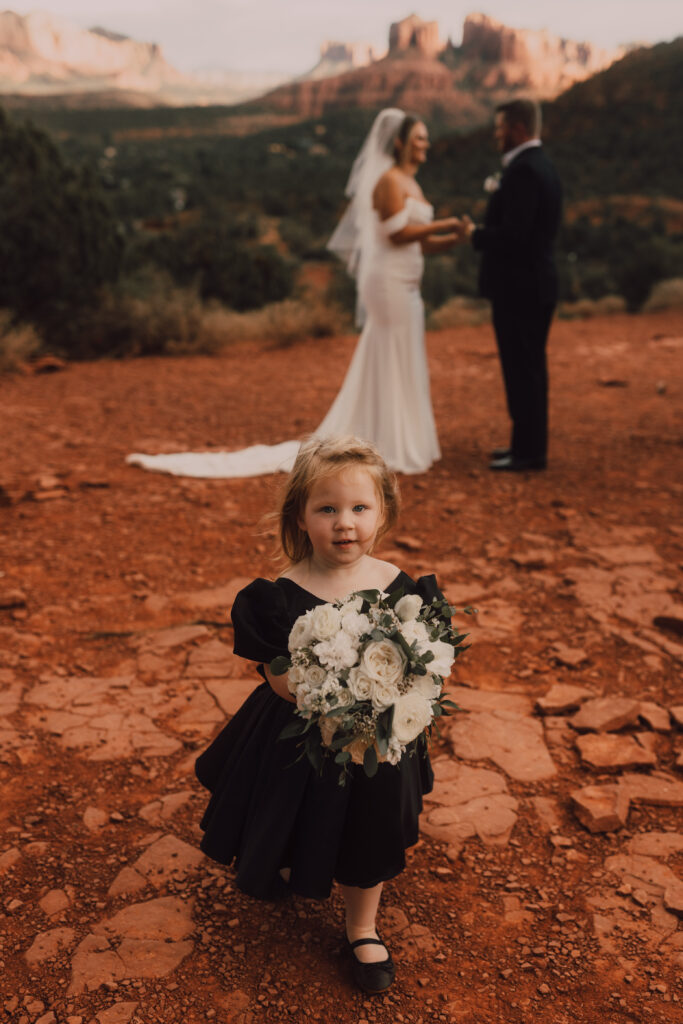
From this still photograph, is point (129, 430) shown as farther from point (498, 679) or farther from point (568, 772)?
point (568, 772)

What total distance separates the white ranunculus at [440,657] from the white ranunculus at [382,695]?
0.10 metres

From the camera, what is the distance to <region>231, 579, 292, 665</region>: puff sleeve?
6.27 feet

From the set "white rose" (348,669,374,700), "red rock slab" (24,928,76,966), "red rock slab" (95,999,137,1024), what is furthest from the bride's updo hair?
"red rock slab" (95,999,137,1024)

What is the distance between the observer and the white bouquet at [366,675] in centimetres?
162

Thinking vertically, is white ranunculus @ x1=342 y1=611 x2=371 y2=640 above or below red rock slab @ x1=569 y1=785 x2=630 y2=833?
above

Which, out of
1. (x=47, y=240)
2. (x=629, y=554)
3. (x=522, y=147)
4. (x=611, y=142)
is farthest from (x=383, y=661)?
(x=611, y=142)

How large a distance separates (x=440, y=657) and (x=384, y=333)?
4.48m

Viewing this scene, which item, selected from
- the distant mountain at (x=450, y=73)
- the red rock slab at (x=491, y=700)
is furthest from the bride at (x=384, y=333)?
the distant mountain at (x=450, y=73)

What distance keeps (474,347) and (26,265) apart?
5420mm

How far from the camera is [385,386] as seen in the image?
593 centimetres

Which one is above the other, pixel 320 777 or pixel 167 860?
pixel 320 777

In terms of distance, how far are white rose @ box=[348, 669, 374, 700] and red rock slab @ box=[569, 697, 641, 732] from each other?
1.72 metres

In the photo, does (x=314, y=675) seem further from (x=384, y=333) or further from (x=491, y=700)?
(x=384, y=333)

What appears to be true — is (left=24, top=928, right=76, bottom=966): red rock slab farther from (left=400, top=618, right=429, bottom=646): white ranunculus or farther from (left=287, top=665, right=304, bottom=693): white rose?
(left=400, top=618, right=429, bottom=646): white ranunculus
